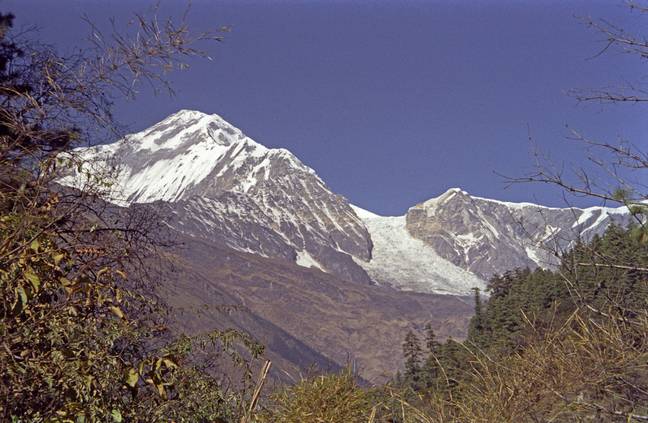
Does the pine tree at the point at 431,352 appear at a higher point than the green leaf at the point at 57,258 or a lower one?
higher

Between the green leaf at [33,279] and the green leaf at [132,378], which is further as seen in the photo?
the green leaf at [132,378]

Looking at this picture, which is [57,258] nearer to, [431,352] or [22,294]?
[22,294]

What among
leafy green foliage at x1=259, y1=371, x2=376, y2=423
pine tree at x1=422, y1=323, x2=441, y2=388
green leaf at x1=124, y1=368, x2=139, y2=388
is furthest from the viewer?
pine tree at x1=422, y1=323, x2=441, y2=388

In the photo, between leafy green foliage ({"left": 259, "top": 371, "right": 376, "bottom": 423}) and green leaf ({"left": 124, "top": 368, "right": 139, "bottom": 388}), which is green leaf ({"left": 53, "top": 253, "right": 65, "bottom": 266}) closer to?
green leaf ({"left": 124, "top": 368, "right": 139, "bottom": 388})

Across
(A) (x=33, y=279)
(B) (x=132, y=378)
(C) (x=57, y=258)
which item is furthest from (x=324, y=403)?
(A) (x=33, y=279)

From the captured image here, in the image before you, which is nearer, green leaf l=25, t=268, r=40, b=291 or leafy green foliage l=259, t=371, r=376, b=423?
green leaf l=25, t=268, r=40, b=291

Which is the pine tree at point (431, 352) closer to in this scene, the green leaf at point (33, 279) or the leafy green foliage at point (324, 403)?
the leafy green foliage at point (324, 403)

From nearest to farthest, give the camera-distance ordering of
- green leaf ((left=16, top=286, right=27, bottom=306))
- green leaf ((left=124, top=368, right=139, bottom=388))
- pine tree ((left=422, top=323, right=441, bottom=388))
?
green leaf ((left=16, top=286, right=27, bottom=306))
green leaf ((left=124, top=368, right=139, bottom=388))
pine tree ((left=422, top=323, right=441, bottom=388))

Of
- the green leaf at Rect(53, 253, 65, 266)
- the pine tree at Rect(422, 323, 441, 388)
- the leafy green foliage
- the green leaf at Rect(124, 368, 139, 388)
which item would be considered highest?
the pine tree at Rect(422, 323, 441, 388)

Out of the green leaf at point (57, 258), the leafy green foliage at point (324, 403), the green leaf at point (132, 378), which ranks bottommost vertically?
the green leaf at point (132, 378)

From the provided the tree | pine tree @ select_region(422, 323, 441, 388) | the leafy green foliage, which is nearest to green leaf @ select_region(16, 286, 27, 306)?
the tree

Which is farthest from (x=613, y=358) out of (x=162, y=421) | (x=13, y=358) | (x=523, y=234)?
(x=13, y=358)

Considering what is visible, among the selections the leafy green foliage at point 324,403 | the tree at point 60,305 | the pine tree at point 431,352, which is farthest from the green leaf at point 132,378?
the pine tree at point 431,352

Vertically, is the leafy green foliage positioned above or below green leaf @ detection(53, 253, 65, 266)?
below
